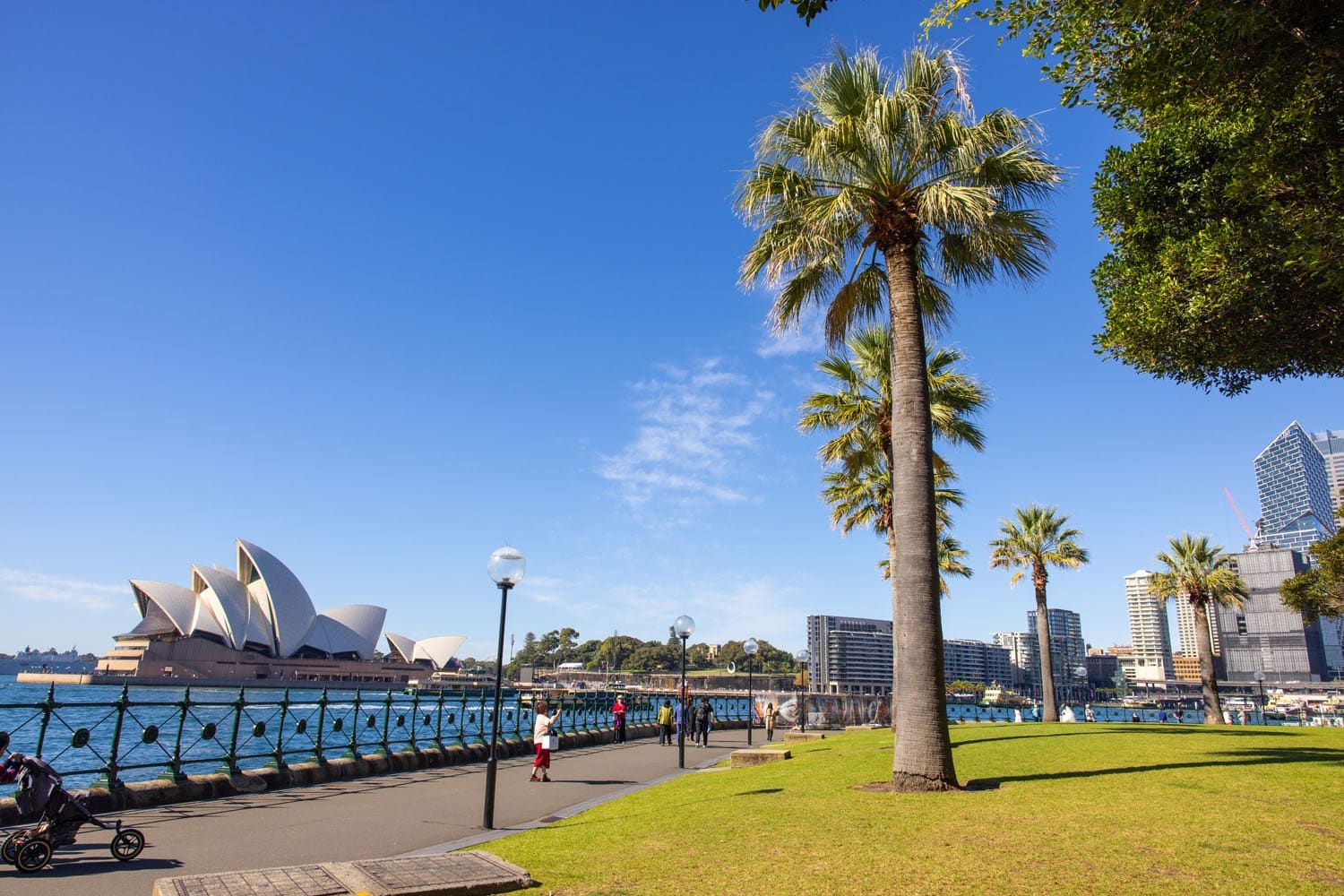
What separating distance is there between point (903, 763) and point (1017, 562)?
34.2 m

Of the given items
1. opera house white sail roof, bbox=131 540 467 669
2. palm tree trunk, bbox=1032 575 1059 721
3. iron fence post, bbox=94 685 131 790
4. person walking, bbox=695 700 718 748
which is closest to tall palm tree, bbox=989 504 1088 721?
palm tree trunk, bbox=1032 575 1059 721

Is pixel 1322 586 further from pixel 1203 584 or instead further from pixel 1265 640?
pixel 1265 640

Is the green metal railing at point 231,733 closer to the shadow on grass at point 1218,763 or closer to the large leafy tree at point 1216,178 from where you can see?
the shadow on grass at point 1218,763

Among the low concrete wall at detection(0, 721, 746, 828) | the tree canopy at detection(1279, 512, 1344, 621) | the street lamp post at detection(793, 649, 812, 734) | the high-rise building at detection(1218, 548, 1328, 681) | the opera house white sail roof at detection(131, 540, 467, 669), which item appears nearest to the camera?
the low concrete wall at detection(0, 721, 746, 828)

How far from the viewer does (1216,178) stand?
8.95 meters

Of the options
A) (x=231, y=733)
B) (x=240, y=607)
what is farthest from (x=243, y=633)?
(x=231, y=733)

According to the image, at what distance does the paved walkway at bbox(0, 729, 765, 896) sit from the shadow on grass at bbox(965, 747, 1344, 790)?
6142mm

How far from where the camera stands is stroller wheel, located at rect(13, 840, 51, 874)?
22.9 feet

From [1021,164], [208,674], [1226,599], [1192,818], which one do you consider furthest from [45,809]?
[208,674]

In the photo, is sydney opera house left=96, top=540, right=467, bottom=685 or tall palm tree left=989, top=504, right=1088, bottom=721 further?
sydney opera house left=96, top=540, right=467, bottom=685

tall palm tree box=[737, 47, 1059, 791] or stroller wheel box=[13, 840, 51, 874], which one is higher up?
tall palm tree box=[737, 47, 1059, 791]

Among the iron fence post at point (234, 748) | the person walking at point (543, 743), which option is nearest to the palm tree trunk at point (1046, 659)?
the person walking at point (543, 743)

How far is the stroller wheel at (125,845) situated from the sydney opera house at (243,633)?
9187 cm

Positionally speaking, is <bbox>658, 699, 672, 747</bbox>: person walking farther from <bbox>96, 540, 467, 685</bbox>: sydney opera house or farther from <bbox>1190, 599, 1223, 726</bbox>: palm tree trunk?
<bbox>96, 540, 467, 685</bbox>: sydney opera house
